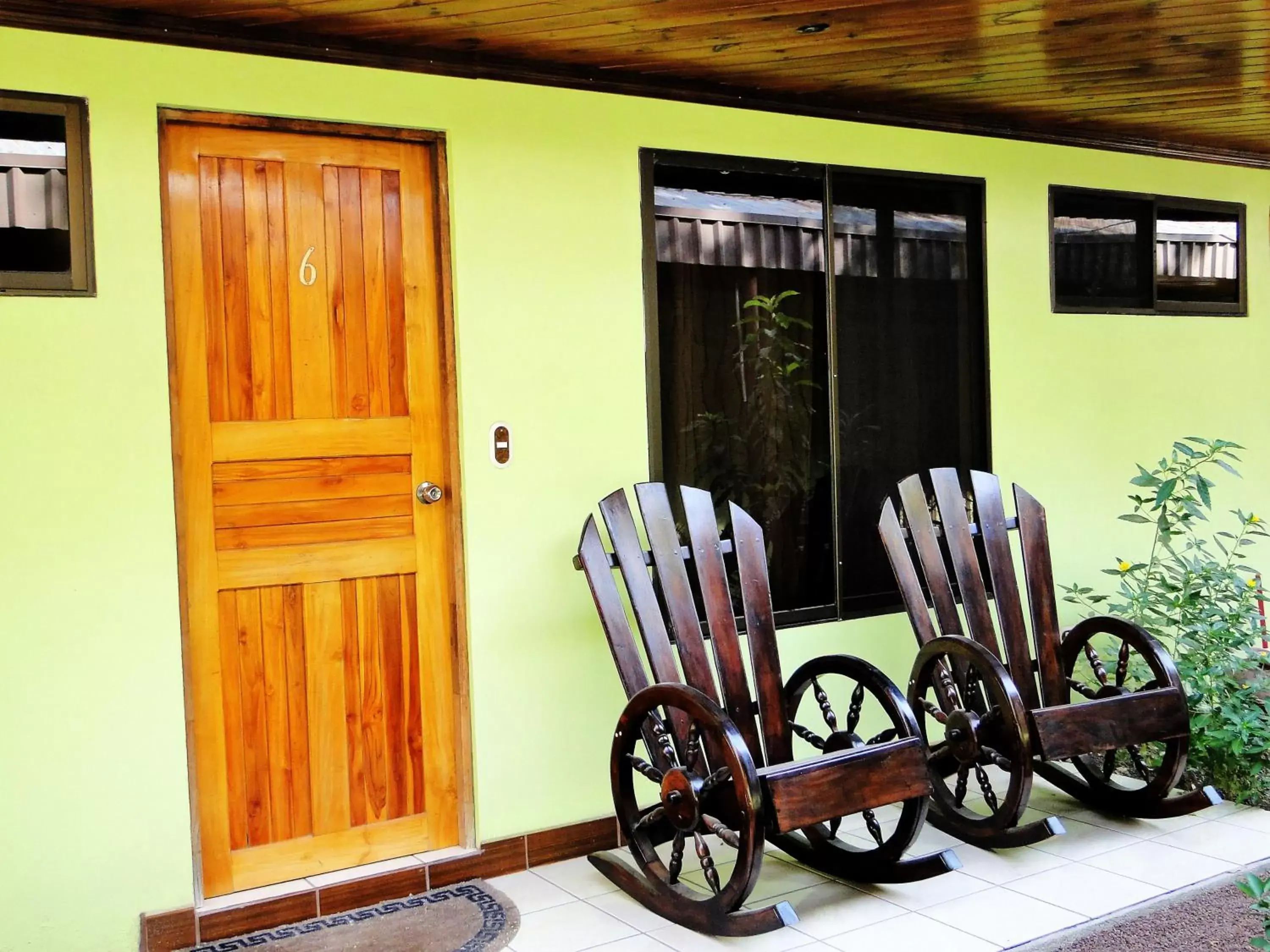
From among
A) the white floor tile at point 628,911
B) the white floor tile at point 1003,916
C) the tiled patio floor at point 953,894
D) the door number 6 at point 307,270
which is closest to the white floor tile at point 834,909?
the tiled patio floor at point 953,894

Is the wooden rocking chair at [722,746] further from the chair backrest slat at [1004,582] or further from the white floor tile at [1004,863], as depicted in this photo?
the chair backrest slat at [1004,582]

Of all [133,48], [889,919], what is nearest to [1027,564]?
[889,919]

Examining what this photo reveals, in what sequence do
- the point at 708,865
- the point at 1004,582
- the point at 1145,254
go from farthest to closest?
the point at 1145,254
the point at 1004,582
the point at 708,865

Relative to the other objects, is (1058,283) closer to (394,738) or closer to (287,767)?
(394,738)

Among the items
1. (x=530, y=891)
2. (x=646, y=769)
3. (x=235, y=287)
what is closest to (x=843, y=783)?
(x=646, y=769)

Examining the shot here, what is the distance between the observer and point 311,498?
11.4ft

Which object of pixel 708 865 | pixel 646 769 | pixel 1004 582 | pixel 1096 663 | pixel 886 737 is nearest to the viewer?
pixel 708 865

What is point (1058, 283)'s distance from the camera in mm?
5012

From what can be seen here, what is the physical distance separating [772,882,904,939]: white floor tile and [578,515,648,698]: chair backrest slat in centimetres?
74

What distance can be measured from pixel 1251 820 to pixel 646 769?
2068 millimetres

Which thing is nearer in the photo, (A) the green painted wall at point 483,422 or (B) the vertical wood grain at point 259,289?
(A) the green painted wall at point 483,422

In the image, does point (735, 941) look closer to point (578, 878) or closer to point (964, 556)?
point (578, 878)

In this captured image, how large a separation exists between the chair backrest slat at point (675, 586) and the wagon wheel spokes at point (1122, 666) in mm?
1344

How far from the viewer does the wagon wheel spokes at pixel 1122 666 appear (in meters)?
3.87
